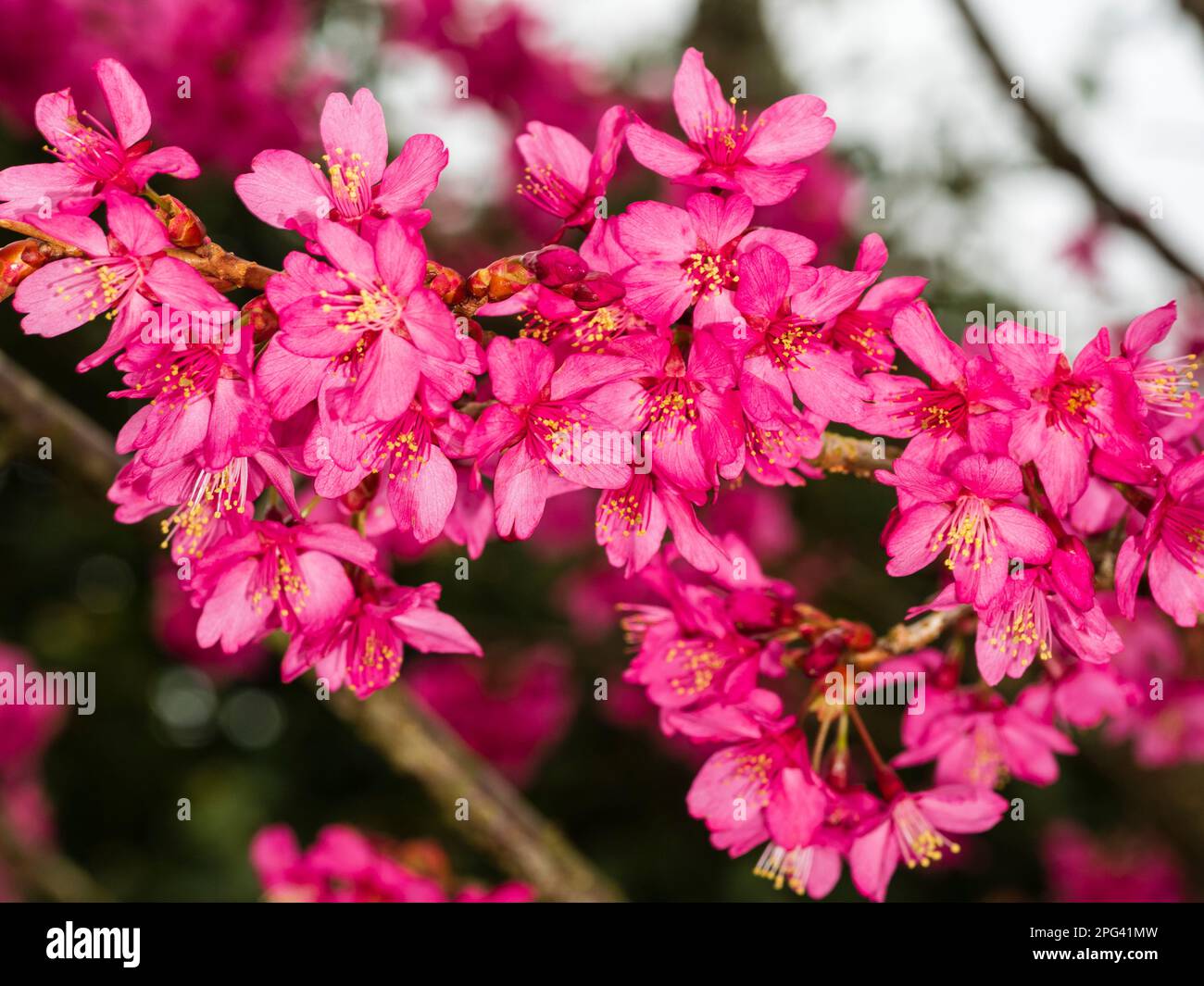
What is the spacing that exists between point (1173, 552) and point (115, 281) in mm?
1225

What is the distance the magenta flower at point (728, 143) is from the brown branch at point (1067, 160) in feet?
7.07

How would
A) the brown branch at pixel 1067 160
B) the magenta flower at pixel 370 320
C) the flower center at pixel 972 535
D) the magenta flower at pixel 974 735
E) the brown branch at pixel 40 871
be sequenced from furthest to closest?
the brown branch at pixel 40 871
the brown branch at pixel 1067 160
the magenta flower at pixel 974 735
the flower center at pixel 972 535
the magenta flower at pixel 370 320

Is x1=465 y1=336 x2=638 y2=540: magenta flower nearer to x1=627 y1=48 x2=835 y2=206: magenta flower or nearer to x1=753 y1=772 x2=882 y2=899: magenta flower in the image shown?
x1=627 y1=48 x2=835 y2=206: magenta flower

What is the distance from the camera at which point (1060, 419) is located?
3.70ft

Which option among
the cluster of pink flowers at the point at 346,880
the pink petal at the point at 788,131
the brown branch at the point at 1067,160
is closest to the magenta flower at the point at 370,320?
the pink petal at the point at 788,131

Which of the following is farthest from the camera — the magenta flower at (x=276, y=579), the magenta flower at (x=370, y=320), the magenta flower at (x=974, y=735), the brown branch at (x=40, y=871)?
the brown branch at (x=40, y=871)

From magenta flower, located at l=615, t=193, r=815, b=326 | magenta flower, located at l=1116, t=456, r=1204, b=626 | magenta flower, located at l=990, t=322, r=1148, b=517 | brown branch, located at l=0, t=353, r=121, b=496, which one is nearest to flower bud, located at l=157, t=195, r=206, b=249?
magenta flower, located at l=615, t=193, r=815, b=326

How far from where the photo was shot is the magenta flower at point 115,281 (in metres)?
1.04

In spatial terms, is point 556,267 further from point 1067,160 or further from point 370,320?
point 1067,160

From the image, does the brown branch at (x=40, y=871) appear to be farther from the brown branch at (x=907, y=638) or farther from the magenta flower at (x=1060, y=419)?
the magenta flower at (x=1060, y=419)

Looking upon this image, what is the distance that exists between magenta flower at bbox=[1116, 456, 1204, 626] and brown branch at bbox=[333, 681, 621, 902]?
1384mm

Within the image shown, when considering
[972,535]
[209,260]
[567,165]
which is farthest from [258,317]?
[972,535]
